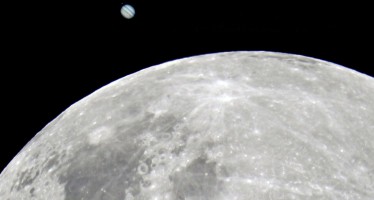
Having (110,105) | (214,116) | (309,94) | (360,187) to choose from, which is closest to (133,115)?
(110,105)

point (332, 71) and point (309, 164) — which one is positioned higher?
point (309, 164)

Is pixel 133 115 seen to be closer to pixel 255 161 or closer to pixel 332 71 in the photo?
pixel 255 161

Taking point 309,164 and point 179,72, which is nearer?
point 309,164

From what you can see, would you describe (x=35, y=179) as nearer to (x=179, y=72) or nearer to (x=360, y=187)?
(x=179, y=72)

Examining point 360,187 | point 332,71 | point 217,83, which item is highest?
point 217,83

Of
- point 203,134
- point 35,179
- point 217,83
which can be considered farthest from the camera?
point 217,83

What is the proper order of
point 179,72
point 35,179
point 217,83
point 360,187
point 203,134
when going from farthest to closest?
point 179,72, point 217,83, point 35,179, point 203,134, point 360,187
